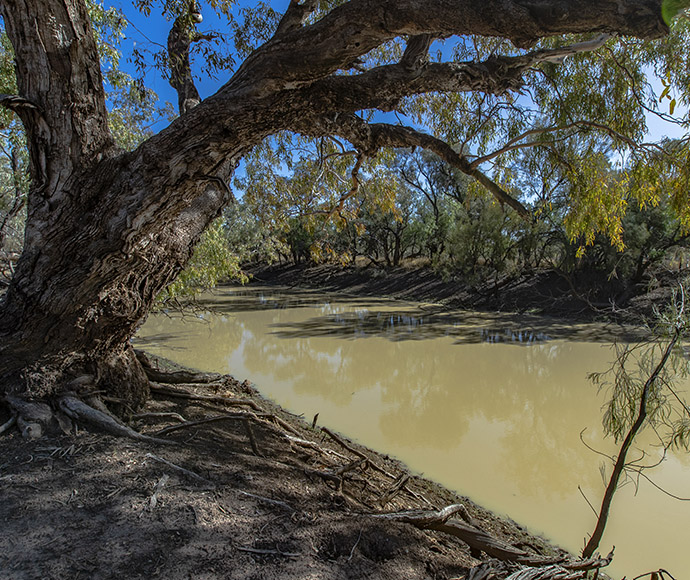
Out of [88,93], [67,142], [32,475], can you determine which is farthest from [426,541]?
[88,93]

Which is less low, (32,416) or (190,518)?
(32,416)

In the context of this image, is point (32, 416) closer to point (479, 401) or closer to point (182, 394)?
point (182, 394)

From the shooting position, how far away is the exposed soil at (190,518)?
126 centimetres

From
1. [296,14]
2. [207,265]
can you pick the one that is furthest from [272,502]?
[207,265]

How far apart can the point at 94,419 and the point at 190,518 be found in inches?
34.9

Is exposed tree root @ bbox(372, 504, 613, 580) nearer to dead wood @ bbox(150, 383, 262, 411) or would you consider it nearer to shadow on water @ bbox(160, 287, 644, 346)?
dead wood @ bbox(150, 383, 262, 411)

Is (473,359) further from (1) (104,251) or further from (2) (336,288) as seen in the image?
(2) (336,288)

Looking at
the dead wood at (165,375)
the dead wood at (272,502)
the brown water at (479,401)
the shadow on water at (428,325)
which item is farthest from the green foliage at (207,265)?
the dead wood at (272,502)

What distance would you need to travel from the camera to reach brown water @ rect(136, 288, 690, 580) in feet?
10.3

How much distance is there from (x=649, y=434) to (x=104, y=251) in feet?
17.1

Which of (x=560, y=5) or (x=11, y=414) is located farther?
(x=11, y=414)

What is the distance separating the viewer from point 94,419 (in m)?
2.04

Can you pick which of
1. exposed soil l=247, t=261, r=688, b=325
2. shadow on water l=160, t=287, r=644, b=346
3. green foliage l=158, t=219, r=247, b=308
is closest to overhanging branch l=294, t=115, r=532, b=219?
green foliage l=158, t=219, r=247, b=308

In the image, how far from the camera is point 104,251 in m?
2.00
